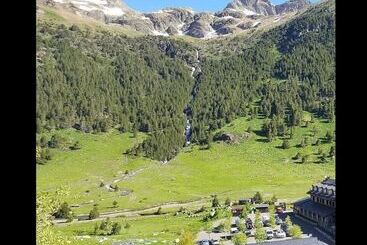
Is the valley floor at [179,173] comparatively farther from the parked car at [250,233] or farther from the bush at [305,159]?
the parked car at [250,233]

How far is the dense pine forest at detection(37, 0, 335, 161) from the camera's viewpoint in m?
80.0

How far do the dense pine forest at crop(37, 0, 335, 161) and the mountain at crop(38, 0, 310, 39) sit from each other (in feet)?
94.3

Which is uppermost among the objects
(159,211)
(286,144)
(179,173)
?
(286,144)

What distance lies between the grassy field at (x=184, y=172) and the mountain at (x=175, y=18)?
197ft

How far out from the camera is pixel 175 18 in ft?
514

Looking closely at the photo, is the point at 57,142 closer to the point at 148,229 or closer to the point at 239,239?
the point at 148,229

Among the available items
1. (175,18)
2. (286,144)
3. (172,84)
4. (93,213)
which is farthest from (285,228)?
(175,18)

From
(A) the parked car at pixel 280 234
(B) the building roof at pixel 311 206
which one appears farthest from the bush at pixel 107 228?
(B) the building roof at pixel 311 206

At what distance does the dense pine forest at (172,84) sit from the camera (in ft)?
262

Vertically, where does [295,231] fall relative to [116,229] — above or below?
above

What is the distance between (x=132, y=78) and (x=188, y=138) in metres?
19.3

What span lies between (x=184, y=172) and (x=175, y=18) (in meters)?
94.6

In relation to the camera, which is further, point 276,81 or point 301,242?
point 276,81
